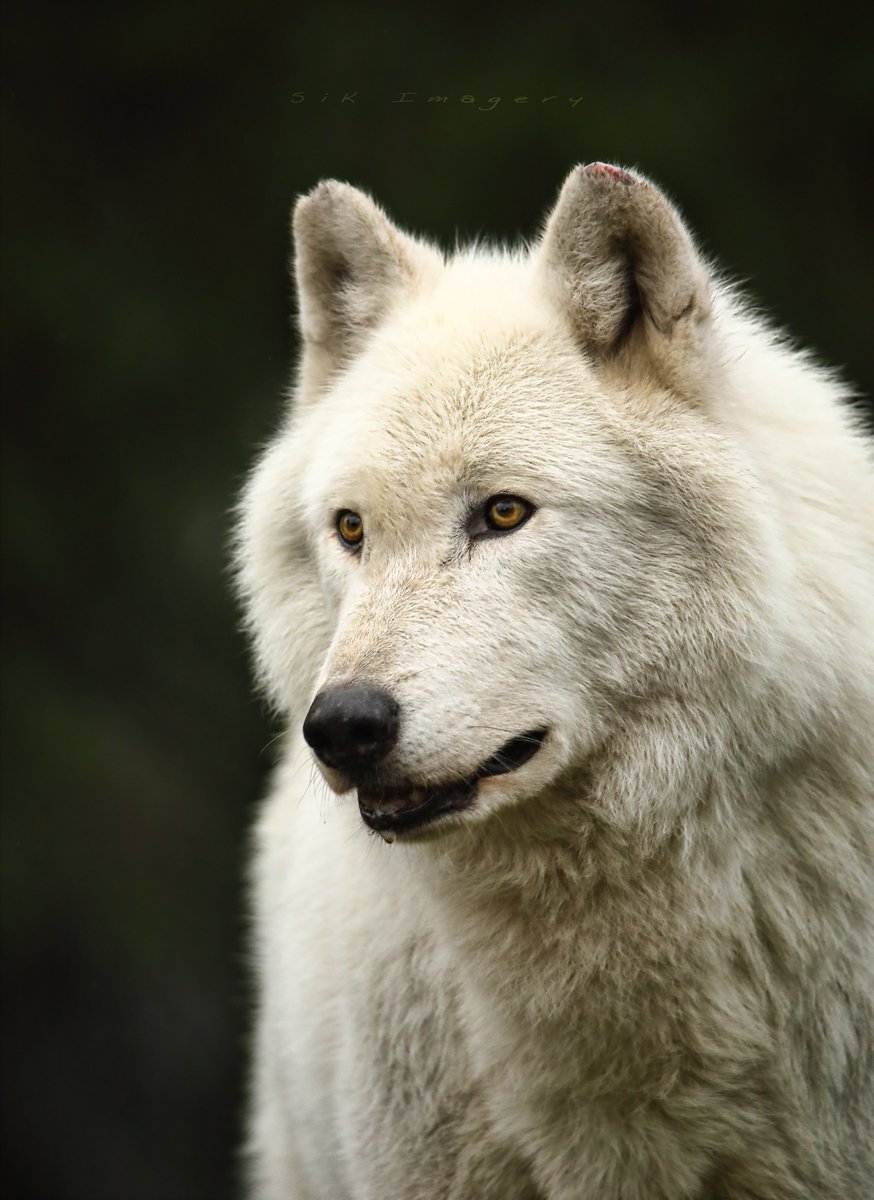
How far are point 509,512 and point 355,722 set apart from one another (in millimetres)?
521

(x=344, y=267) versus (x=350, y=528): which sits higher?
(x=344, y=267)

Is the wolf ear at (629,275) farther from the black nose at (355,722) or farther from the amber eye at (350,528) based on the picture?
the black nose at (355,722)

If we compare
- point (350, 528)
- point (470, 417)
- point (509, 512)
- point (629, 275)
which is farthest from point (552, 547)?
point (629, 275)

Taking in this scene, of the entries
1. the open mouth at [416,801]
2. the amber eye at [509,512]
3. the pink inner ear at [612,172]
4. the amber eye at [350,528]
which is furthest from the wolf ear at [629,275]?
the open mouth at [416,801]

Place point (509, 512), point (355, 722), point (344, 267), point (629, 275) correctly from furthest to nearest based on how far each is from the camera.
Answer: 1. point (344, 267)
2. point (629, 275)
3. point (509, 512)
4. point (355, 722)

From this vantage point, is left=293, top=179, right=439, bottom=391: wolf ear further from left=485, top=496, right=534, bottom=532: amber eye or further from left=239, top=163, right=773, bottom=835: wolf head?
left=485, top=496, right=534, bottom=532: amber eye

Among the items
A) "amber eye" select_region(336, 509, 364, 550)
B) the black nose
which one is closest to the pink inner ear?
"amber eye" select_region(336, 509, 364, 550)

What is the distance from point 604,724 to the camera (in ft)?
8.96

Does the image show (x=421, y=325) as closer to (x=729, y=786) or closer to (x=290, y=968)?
(x=729, y=786)

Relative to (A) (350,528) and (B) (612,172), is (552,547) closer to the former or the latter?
(A) (350,528)

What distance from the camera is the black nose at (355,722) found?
2457mm

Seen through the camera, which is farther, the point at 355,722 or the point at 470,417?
the point at 470,417

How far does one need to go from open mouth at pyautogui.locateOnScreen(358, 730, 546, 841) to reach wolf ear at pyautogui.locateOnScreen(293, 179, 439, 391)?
1162mm

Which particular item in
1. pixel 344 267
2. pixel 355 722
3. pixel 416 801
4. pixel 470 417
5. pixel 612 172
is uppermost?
pixel 612 172
